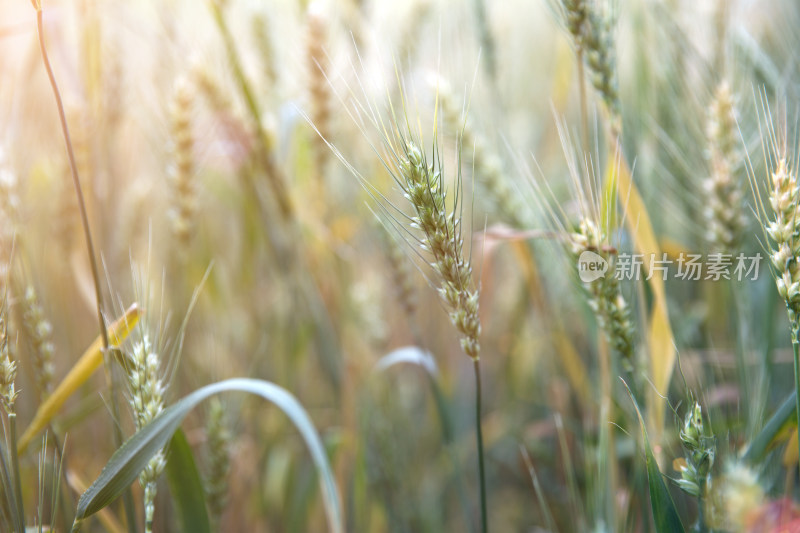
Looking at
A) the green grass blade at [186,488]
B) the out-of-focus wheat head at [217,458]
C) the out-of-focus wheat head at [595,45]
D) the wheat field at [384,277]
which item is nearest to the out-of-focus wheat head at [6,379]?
the wheat field at [384,277]

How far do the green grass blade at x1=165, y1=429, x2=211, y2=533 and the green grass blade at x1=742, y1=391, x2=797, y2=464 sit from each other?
1.64ft

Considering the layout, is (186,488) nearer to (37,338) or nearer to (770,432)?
(37,338)

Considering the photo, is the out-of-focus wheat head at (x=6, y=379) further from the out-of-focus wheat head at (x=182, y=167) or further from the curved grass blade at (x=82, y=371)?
the out-of-focus wheat head at (x=182, y=167)

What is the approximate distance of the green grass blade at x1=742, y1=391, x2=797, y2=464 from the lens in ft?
1.65

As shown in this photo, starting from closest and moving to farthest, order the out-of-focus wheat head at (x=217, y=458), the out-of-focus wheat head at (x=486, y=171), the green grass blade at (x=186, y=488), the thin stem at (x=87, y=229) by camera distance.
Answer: the thin stem at (x=87, y=229) < the green grass blade at (x=186, y=488) < the out-of-focus wheat head at (x=217, y=458) < the out-of-focus wheat head at (x=486, y=171)

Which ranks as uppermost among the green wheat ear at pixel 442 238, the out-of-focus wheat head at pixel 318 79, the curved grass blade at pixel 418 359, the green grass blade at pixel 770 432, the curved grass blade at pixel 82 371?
the out-of-focus wheat head at pixel 318 79

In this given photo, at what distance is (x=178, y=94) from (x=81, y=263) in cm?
29

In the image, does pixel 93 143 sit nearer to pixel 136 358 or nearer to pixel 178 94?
pixel 178 94

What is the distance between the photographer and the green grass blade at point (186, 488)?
0.55m

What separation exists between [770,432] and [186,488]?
0.54 m

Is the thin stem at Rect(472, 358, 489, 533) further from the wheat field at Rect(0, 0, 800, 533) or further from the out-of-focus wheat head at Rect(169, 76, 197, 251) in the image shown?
the out-of-focus wheat head at Rect(169, 76, 197, 251)

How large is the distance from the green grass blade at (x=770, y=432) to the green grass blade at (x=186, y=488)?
1.64ft

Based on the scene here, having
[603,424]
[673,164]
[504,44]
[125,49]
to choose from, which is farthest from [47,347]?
[504,44]

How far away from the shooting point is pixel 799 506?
1.94ft
